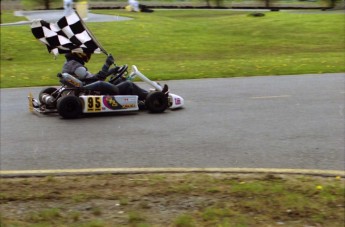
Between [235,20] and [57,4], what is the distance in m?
19.5

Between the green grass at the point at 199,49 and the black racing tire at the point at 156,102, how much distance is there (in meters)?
4.44

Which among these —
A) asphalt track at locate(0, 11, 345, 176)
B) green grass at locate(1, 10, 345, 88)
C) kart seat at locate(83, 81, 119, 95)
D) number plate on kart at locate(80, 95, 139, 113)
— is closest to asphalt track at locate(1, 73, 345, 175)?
asphalt track at locate(0, 11, 345, 176)

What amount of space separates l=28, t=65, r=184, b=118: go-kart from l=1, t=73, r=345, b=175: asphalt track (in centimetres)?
16

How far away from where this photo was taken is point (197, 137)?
6.90m

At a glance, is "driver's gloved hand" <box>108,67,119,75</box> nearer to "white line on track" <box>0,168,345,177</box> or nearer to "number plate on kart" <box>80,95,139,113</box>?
"number plate on kart" <box>80,95,139,113</box>

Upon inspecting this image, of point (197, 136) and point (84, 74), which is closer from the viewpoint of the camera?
point (197, 136)

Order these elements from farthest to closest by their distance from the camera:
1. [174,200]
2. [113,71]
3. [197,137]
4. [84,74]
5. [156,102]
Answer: [156,102]
[113,71]
[84,74]
[197,137]
[174,200]

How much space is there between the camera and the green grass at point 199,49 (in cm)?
1416

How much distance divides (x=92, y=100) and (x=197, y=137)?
222cm

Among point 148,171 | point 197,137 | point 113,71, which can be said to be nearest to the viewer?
point 148,171

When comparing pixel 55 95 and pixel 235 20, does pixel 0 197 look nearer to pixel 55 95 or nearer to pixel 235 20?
pixel 55 95

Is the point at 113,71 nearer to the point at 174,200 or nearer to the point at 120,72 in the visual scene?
the point at 120,72

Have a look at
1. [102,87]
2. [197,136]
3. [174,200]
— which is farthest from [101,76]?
[174,200]

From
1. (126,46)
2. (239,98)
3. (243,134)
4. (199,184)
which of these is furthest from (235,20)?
(199,184)
